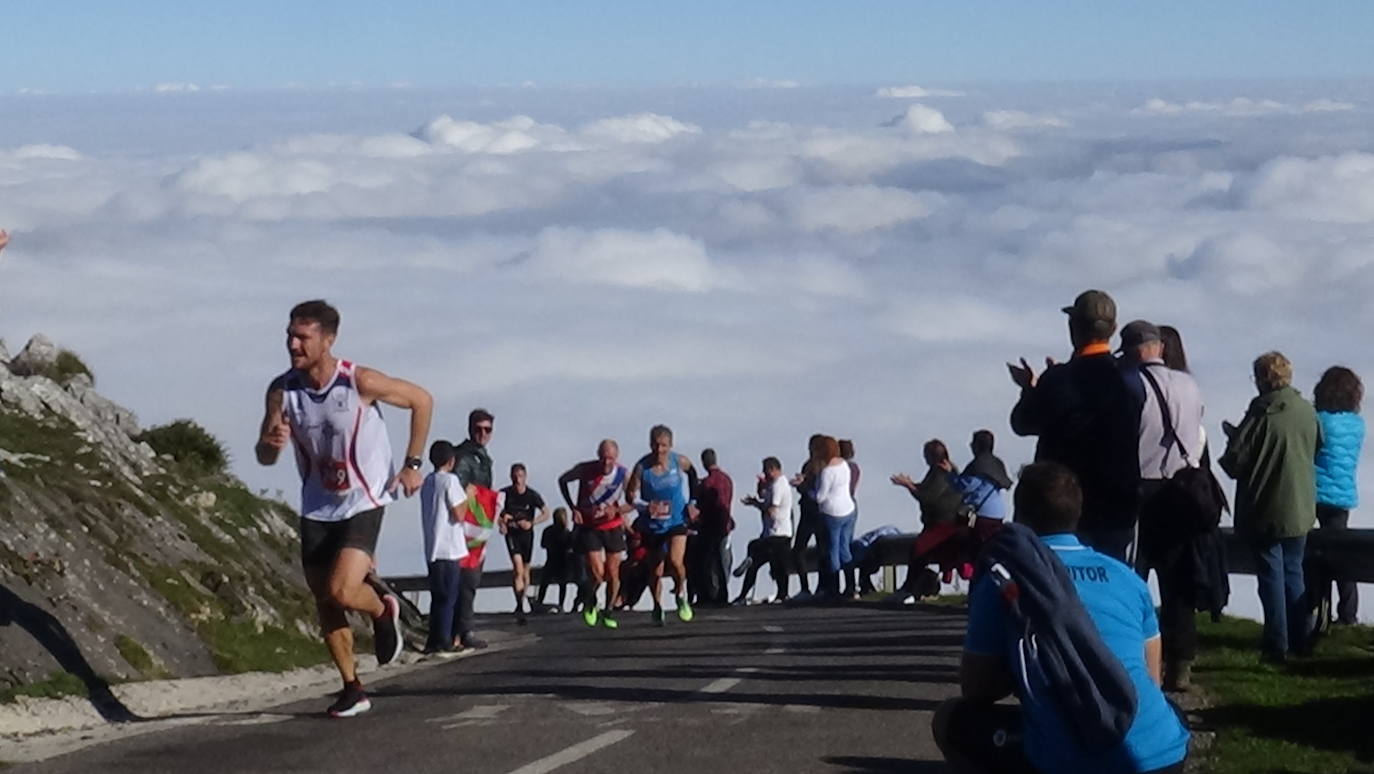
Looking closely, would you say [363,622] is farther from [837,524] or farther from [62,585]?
Answer: [837,524]

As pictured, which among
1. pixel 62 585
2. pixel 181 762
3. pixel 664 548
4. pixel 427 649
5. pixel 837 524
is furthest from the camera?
pixel 837 524

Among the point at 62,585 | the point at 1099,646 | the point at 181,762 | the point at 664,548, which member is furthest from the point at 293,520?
the point at 1099,646

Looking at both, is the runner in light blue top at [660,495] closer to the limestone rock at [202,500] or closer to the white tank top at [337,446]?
the limestone rock at [202,500]

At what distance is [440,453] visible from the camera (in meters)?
18.2

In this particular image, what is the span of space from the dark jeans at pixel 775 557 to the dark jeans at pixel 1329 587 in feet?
40.7

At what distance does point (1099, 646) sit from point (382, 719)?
20.9ft

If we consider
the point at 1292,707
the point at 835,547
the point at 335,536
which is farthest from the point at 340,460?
the point at 835,547

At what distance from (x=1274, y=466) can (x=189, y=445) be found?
1283cm

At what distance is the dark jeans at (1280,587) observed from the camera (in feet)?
45.2

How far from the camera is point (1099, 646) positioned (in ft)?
19.3

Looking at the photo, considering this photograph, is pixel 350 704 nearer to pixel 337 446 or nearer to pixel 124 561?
pixel 337 446

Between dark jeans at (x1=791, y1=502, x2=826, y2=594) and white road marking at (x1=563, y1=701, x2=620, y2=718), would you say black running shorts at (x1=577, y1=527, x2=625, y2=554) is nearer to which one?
dark jeans at (x1=791, y1=502, x2=826, y2=594)

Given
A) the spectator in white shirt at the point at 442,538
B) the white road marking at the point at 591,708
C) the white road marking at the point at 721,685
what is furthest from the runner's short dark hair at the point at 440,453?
the white road marking at the point at 591,708

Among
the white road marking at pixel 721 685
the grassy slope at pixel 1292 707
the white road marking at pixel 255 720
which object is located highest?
the white road marking at pixel 255 720
